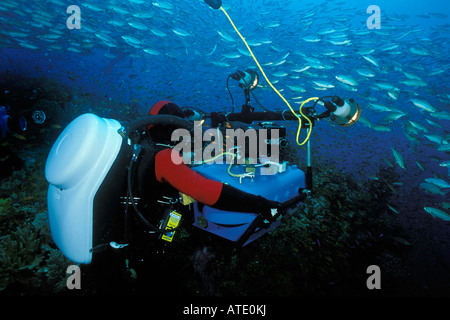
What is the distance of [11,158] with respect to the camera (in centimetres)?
618

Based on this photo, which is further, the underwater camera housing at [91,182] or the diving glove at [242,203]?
the diving glove at [242,203]

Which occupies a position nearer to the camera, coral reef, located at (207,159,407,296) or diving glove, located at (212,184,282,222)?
diving glove, located at (212,184,282,222)

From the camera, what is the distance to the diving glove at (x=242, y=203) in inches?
75.4

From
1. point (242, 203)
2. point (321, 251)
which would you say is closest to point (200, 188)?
point (242, 203)

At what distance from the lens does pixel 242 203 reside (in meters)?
1.94

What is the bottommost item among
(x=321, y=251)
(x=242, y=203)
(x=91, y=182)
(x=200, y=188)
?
(x=321, y=251)

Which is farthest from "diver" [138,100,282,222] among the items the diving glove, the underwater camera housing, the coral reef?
the coral reef

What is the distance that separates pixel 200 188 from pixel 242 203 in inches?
17.6

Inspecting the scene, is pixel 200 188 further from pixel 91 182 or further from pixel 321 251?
pixel 321 251

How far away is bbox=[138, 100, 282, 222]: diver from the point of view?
1.91m

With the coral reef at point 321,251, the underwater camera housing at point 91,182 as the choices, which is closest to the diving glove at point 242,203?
the underwater camera housing at point 91,182

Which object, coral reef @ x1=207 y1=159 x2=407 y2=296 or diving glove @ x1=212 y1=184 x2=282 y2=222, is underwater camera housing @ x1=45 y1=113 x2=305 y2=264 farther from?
coral reef @ x1=207 y1=159 x2=407 y2=296

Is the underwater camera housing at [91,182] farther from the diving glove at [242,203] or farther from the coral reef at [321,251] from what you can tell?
the coral reef at [321,251]

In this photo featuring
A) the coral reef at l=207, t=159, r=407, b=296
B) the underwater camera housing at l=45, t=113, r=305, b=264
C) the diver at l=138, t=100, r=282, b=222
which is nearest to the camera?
the underwater camera housing at l=45, t=113, r=305, b=264
